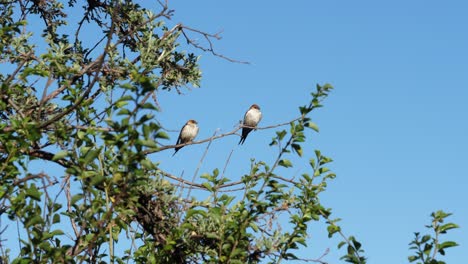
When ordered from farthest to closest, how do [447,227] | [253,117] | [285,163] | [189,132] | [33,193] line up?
[253,117] → [189,132] → [285,163] → [447,227] → [33,193]

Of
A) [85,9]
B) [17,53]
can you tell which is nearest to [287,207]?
[17,53]

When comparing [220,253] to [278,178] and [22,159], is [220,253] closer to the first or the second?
[278,178]

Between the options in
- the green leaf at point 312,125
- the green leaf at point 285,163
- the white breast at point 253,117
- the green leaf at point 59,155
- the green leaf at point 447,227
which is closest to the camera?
the green leaf at point 59,155

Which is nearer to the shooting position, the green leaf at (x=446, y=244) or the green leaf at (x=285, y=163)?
the green leaf at (x=446, y=244)

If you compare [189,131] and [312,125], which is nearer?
[312,125]

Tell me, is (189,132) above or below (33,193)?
above

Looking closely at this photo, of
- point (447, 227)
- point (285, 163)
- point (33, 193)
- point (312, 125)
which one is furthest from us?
point (285, 163)

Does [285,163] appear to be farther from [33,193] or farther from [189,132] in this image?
[189,132]

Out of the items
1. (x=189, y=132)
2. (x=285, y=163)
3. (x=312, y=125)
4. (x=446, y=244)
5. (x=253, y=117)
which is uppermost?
(x=253, y=117)

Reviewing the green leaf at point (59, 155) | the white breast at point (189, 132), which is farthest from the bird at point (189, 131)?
the green leaf at point (59, 155)

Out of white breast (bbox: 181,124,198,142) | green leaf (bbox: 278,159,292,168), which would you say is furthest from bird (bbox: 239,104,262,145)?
green leaf (bbox: 278,159,292,168)

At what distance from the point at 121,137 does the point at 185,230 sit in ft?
5.78

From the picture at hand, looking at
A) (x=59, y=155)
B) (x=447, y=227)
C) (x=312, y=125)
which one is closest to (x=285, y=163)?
(x=312, y=125)

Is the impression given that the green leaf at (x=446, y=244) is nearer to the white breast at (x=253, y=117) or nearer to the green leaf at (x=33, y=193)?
the green leaf at (x=33, y=193)
